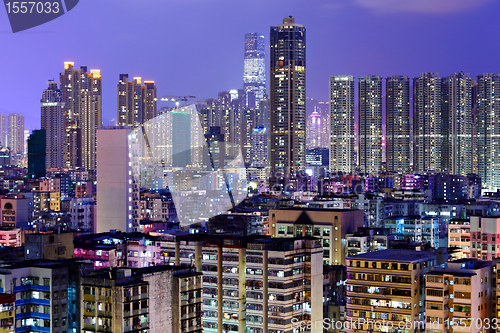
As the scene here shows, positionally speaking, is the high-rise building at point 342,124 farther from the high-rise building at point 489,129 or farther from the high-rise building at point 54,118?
the high-rise building at point 54,118

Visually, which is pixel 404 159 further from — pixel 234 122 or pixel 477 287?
pixel 477 287

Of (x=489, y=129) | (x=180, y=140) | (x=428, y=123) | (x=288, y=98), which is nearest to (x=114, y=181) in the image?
(x=180, y=140)

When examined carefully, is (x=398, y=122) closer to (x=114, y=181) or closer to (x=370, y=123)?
(x=370, y=123)

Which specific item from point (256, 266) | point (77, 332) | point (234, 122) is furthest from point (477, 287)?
point (234, 122)

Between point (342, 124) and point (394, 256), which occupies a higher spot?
point (342, 124)

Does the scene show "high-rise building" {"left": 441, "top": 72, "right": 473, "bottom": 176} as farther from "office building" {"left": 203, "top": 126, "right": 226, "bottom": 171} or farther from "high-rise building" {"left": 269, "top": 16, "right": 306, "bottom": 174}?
"office building" {"left": 203, "top": 126, "right": 226, "bottom": 171}

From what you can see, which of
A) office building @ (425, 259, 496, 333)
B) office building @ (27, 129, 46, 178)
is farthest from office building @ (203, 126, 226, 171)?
office building @ (425, 259, 496, 333)

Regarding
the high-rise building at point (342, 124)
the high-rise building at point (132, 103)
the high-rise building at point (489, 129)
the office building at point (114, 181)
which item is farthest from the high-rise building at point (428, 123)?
the office building at point (114, 181)
